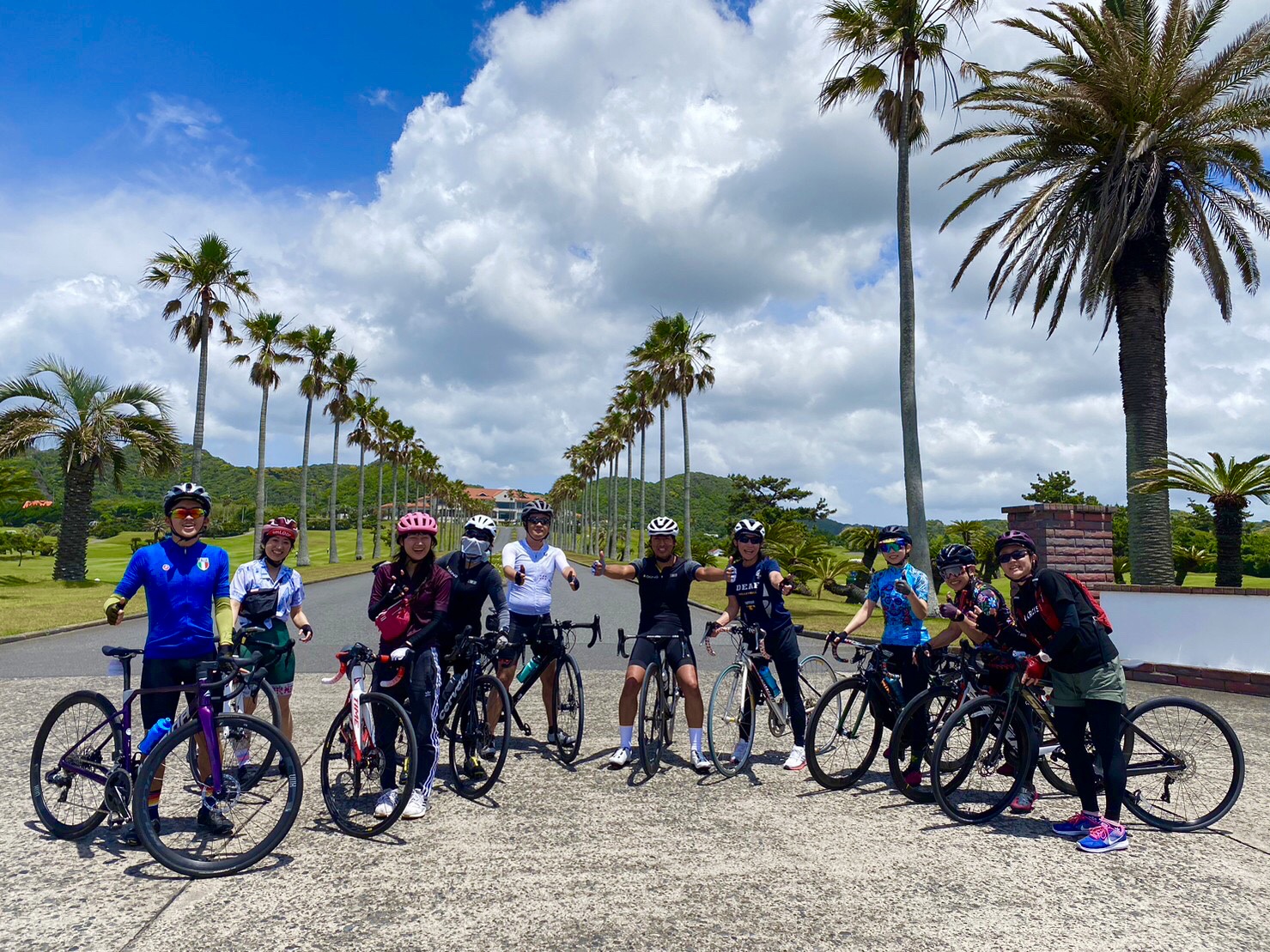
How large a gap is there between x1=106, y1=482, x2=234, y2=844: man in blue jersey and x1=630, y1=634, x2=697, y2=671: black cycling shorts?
2966mm

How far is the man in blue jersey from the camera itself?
482cm

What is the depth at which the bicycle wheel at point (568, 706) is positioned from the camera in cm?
678

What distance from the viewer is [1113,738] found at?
16.7ft

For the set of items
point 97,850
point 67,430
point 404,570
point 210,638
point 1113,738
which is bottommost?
point 97,850

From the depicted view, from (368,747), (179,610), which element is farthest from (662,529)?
(179,610)

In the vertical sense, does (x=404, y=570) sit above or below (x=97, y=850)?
above

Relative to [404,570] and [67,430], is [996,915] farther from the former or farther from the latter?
[67,430]

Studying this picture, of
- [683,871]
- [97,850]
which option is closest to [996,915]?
[683,871]

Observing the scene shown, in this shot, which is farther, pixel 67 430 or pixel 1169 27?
pixel 67 430

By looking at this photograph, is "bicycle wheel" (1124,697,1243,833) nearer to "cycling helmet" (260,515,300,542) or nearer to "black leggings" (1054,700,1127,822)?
"black leggings" (1054,700,1127,822)

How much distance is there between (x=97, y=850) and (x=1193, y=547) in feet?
136

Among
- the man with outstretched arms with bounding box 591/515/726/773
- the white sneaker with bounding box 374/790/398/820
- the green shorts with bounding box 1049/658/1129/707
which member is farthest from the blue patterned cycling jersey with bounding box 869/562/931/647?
the white sneaker with bounding box 374/790/398/820

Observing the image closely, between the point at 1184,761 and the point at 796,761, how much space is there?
105 inches

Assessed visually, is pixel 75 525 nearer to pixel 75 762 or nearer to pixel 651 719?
pixel 75 762
